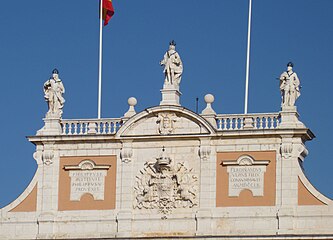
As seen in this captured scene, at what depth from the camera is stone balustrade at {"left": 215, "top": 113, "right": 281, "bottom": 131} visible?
167 ft

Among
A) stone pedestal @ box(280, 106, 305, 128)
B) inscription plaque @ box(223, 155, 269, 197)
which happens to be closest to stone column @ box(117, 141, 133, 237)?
inscription plaque @ box(223, 155, 269, 197)

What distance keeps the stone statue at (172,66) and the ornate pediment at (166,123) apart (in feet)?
3.02

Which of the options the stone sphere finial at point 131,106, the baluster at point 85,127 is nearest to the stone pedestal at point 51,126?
the baluster at point 85,127

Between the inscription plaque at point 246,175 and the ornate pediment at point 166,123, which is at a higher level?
the ornate pediment at point 166,123

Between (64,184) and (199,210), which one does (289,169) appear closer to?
(199,210)

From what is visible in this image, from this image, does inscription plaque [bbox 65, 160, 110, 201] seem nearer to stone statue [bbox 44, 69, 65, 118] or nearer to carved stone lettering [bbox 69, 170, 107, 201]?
carved stone lettering [bbox 69, 170, 107, 201]

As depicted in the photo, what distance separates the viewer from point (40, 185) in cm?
5228

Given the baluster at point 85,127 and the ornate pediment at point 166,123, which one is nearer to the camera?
the ornate pediment at point 166,123

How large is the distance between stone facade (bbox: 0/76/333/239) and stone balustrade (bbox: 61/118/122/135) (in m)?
0.03

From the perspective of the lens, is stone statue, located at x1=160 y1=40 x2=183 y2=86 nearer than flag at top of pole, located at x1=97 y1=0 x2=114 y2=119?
Yes

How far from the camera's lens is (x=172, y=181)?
51.1m

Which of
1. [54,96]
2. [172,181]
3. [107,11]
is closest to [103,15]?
[107,11]

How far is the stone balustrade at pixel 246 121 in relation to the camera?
50812 mm

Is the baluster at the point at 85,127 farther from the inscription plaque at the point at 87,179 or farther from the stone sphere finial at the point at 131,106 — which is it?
the stone sphere finial at the point at 131,106
